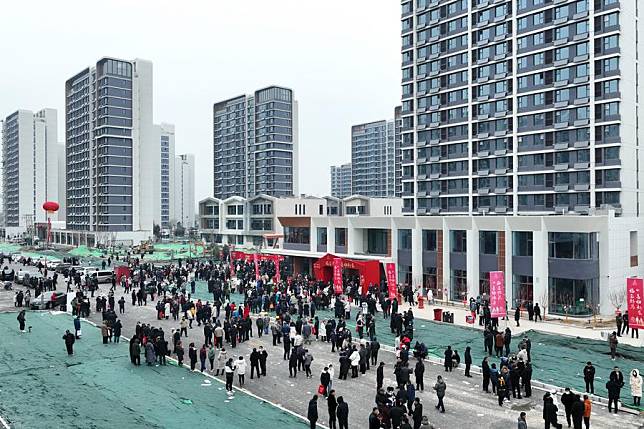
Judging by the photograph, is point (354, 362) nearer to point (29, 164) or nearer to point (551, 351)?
point (551, 351)

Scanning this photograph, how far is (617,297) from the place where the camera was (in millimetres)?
38062

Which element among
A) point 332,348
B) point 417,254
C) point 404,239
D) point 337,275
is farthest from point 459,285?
point 332,348

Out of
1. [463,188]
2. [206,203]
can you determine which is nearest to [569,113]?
[463,188]

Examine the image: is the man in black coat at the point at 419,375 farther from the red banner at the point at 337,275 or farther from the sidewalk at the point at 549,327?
the red banner at the point at 337,275

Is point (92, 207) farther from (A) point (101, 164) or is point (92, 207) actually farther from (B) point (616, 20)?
(B) point (616, 20)

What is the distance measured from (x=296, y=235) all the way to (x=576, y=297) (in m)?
33.5

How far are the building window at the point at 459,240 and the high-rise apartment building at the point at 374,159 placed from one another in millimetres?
128769

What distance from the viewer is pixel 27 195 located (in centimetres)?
15125

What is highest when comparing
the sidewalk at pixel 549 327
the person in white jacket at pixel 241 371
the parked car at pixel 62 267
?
the parked car at pixel 62 267

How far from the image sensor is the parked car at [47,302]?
132 ft

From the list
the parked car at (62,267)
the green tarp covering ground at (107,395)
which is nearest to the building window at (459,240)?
the green tarp covering ground at (107,395)

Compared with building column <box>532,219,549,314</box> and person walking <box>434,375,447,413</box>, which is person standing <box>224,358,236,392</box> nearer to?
person walking <box>434,375,447,413</box>

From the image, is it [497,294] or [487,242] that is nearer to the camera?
[497,294]

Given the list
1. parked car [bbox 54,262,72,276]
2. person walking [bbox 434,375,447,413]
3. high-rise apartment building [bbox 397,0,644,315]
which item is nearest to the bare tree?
high-rise apartment building [bbox 397,0,644,315]
